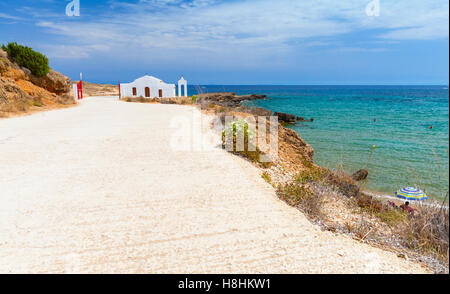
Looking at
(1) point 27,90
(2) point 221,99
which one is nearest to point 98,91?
(2) point 221,99

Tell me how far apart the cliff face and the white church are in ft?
37.1

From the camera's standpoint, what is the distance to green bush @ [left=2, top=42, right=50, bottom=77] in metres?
17.5

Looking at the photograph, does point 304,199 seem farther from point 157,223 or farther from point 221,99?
point 221,99

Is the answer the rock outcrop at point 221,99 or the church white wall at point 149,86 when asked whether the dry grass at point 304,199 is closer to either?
the rock outcrop at point 221,99

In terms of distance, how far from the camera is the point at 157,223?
3.31 meters

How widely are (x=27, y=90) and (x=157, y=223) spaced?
17118 mm

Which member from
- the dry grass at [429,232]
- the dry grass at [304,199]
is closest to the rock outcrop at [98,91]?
the dry grass at [304,199]

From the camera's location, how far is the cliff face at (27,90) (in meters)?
13.5

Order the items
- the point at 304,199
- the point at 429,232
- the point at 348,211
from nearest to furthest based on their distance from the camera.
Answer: the point at 429,232 → the point at 304,199 → the point at 348,211

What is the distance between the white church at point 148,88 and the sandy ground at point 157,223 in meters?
28.4

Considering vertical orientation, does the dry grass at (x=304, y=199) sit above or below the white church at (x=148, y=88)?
below

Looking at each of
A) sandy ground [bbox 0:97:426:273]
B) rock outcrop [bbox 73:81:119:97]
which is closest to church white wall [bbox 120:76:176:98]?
rock outcrop [bbox 73:81:119:97]

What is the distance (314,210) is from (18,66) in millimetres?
19640
